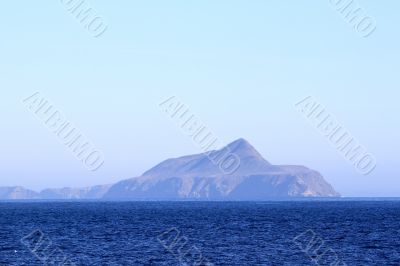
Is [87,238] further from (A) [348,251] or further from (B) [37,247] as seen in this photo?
(A) [348,251]

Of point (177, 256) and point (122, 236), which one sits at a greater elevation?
point (122, 236)

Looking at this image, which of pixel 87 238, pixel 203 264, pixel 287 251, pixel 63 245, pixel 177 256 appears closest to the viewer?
pixel 203 264

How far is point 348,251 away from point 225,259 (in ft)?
53.6

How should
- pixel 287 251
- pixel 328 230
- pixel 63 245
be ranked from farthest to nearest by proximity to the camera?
pixel 328 230 < pixel 63 245 < pixel 287 251

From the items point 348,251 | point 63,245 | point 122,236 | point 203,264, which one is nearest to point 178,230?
point 122,236

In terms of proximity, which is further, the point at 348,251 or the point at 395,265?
the point at 348,251

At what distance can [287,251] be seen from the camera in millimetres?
84875

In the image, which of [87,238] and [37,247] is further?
[87,238]

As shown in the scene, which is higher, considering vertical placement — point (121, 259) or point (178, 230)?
point (178, 230)

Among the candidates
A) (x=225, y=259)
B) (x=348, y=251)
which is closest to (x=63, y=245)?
(x=225, y=259)

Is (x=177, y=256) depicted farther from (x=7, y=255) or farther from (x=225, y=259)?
(x=7, y=255)

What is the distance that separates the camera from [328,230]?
12244 cm

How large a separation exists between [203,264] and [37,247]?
2419 centimetres

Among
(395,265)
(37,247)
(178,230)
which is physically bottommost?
(395,265)
